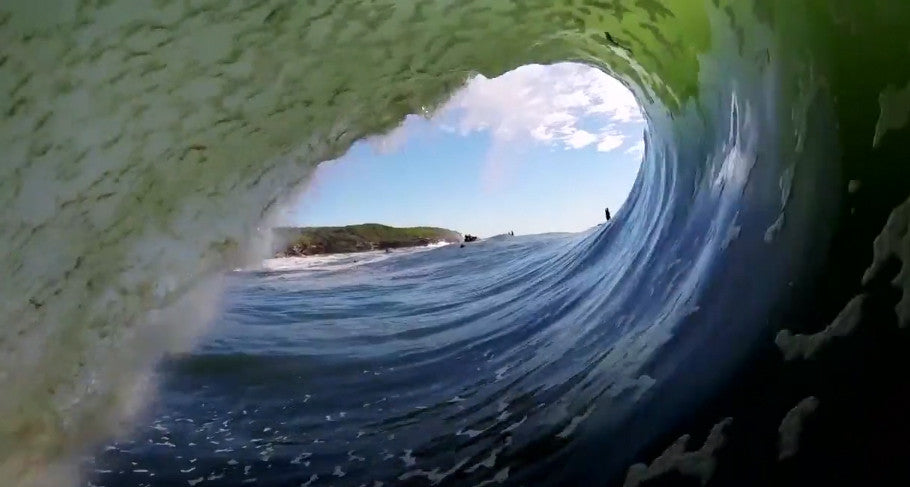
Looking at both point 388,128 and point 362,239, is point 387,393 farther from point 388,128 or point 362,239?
point 362,239

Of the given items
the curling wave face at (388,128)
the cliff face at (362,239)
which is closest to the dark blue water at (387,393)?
the curling wave face at (388,128)

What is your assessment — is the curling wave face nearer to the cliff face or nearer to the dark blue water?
the dark blue water

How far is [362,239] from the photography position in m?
23.7

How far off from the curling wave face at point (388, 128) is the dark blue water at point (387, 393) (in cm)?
16

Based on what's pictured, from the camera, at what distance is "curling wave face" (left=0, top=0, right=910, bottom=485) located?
175 cm

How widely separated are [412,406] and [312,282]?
26.9 feet

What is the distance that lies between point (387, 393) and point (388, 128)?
1742 mm

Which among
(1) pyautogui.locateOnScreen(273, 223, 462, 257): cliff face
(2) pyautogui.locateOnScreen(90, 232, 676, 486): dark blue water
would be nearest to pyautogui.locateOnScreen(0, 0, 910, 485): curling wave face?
(2) pyautogui.locateOnScreen(90, 232, 676, 486): dark blue water

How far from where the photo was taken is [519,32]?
3.11 meters

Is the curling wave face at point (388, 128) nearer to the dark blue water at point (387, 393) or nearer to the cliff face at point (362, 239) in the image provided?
the dark blue water at point (387, 393)

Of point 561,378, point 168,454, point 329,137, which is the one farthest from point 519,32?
point 168,454

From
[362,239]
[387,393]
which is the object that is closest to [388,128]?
[387,393]

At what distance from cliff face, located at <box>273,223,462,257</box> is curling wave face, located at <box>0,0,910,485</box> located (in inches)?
674

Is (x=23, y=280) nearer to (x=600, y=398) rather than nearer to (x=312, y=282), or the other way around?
(x=600, y=398)
